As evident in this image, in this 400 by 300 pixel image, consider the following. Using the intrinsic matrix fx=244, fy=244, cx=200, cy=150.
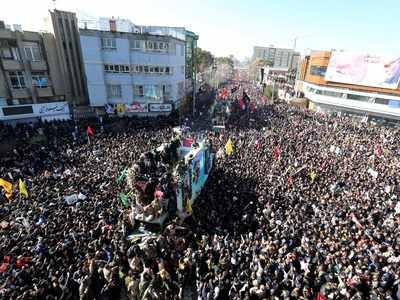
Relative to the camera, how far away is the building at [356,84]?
34.6m

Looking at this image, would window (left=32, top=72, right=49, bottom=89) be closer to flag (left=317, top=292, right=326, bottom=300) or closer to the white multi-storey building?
the white multi-storey building

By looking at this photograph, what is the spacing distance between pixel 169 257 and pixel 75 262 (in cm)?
363

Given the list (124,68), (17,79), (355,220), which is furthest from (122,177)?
(17,79)

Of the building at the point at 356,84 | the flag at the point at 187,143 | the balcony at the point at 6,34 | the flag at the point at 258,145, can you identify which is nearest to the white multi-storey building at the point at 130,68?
the balcony at the point at 6,34

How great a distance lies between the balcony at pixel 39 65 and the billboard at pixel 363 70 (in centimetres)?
4130

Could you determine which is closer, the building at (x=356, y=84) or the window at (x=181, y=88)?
the window at (x=181, y=88)

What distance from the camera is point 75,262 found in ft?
31.0

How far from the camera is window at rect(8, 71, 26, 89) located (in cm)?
2555

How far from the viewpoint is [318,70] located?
43.7 metres

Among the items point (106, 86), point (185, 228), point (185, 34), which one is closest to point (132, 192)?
point (185, 228)

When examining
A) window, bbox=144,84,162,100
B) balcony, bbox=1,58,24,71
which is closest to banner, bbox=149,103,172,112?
window, bbox=144,84,162,100

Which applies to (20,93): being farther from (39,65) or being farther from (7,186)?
(7,186)

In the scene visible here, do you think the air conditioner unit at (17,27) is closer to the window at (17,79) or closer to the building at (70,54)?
the building at (70,54)

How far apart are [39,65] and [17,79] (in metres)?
2.64
